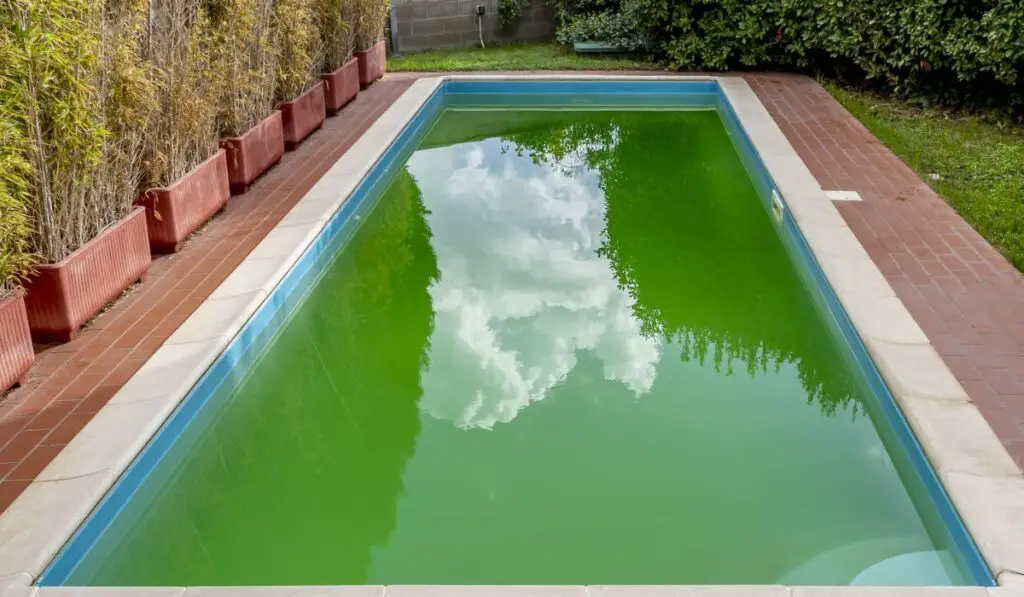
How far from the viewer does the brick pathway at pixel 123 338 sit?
13.1ft

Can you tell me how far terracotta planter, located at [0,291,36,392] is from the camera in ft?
14.0

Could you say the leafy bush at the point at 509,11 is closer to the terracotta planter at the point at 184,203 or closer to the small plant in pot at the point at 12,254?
the terracotta planter at the point at 184,203

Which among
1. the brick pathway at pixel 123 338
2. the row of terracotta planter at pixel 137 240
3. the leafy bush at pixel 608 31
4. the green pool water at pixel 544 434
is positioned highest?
the leafy bush at pixel 608 31

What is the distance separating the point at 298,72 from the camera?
27.3ft

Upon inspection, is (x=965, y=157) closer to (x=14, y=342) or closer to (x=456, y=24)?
(x=14, y=342)

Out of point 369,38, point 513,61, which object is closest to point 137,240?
point 369,38

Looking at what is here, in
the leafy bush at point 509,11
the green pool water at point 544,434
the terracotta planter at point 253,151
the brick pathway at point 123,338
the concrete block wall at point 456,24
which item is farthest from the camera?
the leafy bush at point 509,11

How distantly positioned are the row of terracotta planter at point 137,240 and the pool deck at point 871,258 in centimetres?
10

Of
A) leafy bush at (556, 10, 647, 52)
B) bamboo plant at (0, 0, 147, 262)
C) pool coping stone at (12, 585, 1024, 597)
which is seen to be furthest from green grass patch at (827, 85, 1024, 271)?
bamboo plant at (0, 0, 147, 262)

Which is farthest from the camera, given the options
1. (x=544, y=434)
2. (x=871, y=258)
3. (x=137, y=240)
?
(x=871, y=258)

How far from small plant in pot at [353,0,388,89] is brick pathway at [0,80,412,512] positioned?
329 cm

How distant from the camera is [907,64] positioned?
969 centimetres

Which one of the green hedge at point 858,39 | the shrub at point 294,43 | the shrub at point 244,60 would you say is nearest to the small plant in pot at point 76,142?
the shrub at point 244,60

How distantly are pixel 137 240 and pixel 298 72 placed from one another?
3.20m
